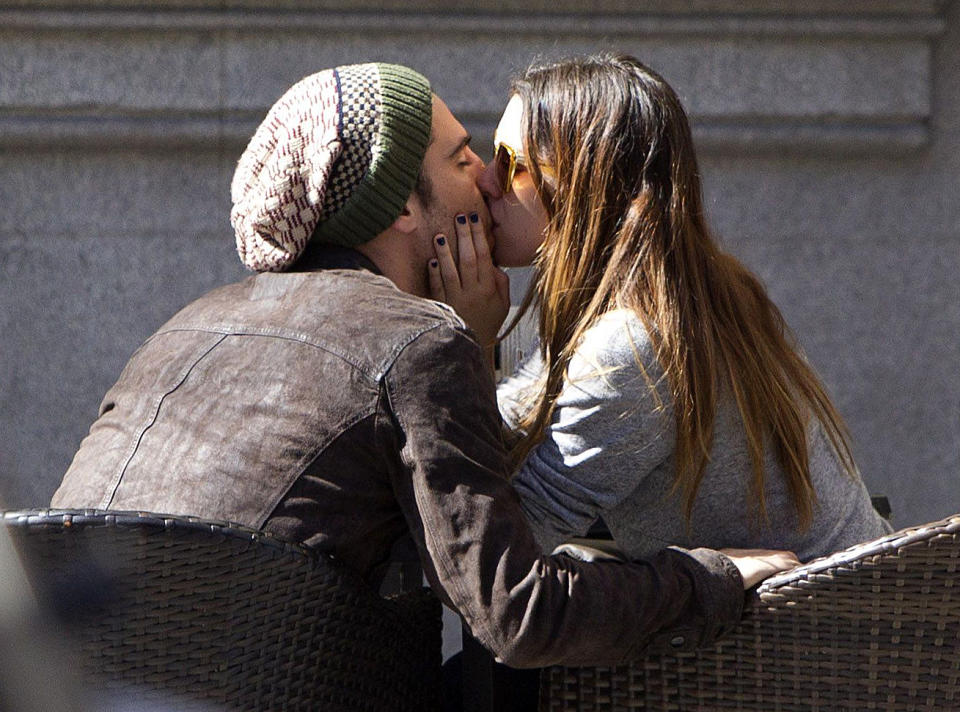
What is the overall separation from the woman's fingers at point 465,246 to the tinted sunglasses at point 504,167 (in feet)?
0.33

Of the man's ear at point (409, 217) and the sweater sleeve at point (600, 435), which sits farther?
the man's ear at point (409, 217)

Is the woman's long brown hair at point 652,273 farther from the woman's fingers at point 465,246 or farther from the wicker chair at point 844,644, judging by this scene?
the wicker chair at point 844,644

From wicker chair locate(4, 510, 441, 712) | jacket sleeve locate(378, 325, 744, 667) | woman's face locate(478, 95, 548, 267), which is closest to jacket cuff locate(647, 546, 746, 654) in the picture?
jacket sleeve locate(378, 325, 744, 667)

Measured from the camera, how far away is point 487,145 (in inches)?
155

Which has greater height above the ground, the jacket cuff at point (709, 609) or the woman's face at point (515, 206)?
the woman's face at point (515, 206)

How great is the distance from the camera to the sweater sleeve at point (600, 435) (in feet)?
5.74

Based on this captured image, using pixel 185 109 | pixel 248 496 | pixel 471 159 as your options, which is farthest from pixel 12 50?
pixel 248 496

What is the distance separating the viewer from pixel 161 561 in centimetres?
132

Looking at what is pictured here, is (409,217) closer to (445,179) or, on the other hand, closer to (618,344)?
(445,179)

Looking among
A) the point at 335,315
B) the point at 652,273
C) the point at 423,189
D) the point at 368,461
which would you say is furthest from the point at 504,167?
the point at 368,461

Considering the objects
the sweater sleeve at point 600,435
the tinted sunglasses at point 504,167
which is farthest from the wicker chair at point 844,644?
the tinted sunglasses at point 504,167

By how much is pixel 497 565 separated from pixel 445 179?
777 millimetres

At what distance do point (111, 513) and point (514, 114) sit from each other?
113 centimetres

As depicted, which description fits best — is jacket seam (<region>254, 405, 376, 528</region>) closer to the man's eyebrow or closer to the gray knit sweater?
the gray knit sweater
